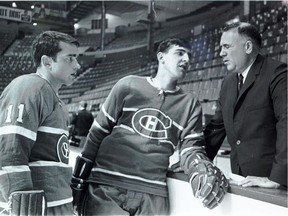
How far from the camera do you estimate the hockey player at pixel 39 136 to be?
30.0 inches

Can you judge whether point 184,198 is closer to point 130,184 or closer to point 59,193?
point 130,184

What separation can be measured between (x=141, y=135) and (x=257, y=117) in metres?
0.37

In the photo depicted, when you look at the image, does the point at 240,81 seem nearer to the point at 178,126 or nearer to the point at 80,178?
the point at 178,126

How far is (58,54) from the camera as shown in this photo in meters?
0.97

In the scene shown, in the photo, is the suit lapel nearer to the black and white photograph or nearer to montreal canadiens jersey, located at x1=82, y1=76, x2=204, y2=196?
the black and white photograph

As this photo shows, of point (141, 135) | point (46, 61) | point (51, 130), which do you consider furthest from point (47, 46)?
point (141, 135)

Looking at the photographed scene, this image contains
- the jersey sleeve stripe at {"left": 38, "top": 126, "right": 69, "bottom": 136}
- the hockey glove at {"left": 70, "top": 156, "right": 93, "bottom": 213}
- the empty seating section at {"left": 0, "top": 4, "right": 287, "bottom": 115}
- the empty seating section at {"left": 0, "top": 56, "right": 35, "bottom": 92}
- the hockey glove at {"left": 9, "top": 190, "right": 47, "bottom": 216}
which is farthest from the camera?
the empty seating section at {"left": 0, "top": 4, "right": 287, "bottom": 115}

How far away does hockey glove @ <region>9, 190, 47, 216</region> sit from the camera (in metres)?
0.75

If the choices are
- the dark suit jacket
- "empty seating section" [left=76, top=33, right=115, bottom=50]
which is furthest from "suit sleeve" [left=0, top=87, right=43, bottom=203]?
"empty seating section" [left=76, top=33, right=115, bottom=50]

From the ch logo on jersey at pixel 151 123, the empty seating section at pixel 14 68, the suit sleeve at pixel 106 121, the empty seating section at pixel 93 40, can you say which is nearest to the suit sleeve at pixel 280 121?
the ch logo on jersey at pixel 151 123

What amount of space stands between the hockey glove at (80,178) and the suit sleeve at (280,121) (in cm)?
57

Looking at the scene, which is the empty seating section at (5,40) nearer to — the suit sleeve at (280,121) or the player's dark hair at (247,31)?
the player's dark hair at (247,31)

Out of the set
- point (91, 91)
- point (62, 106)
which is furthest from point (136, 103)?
point (91, 91)

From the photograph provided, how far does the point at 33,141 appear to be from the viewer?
80 cm
